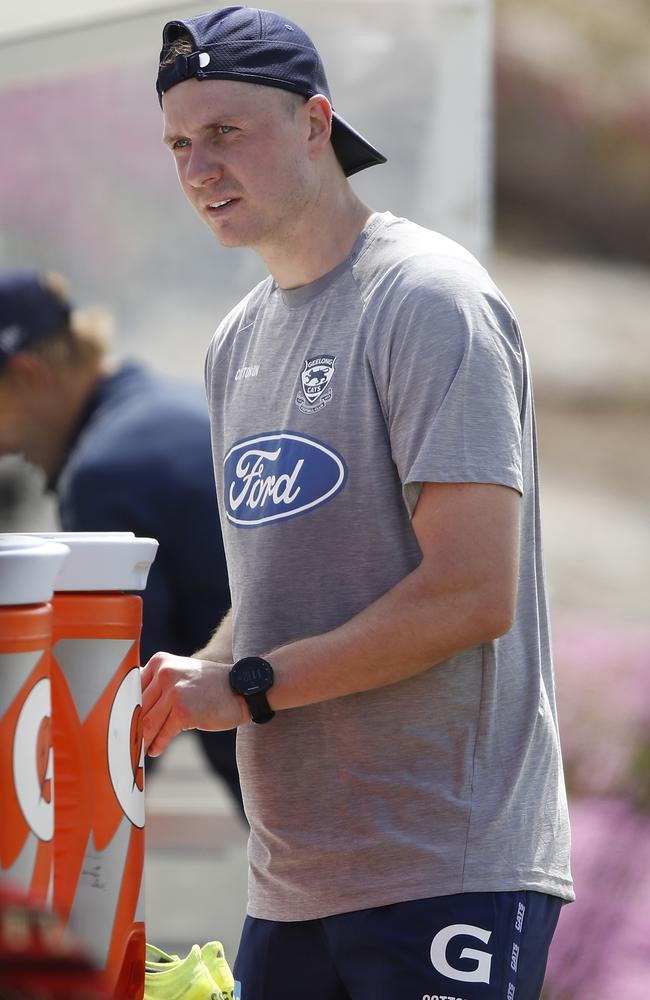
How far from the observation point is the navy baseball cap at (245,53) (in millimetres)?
1619

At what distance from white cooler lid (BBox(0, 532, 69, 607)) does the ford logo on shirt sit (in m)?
0.55

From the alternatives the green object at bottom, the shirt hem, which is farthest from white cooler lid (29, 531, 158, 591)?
the shirt hem

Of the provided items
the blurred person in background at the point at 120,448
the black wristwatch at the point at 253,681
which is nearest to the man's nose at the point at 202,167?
the black wristwatch at the point at 253,681

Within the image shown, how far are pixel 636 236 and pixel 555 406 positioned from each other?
1.87m

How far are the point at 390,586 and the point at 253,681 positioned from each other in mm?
203

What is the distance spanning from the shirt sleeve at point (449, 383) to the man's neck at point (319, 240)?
174 millimetres

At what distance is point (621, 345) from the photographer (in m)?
12.8

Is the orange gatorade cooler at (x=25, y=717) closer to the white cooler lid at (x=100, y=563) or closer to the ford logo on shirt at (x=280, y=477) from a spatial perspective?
the white cooler lid at (x=100, y=563)

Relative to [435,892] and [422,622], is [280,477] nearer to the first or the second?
[422,622]

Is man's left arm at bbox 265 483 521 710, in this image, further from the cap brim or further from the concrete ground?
the concrete ground

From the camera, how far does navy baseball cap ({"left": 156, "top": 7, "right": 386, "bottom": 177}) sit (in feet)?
5.31

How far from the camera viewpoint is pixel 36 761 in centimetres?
104

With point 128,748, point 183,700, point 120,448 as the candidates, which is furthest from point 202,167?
point 120,448

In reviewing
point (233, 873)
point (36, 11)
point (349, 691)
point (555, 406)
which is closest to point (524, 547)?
point (349, 691)
